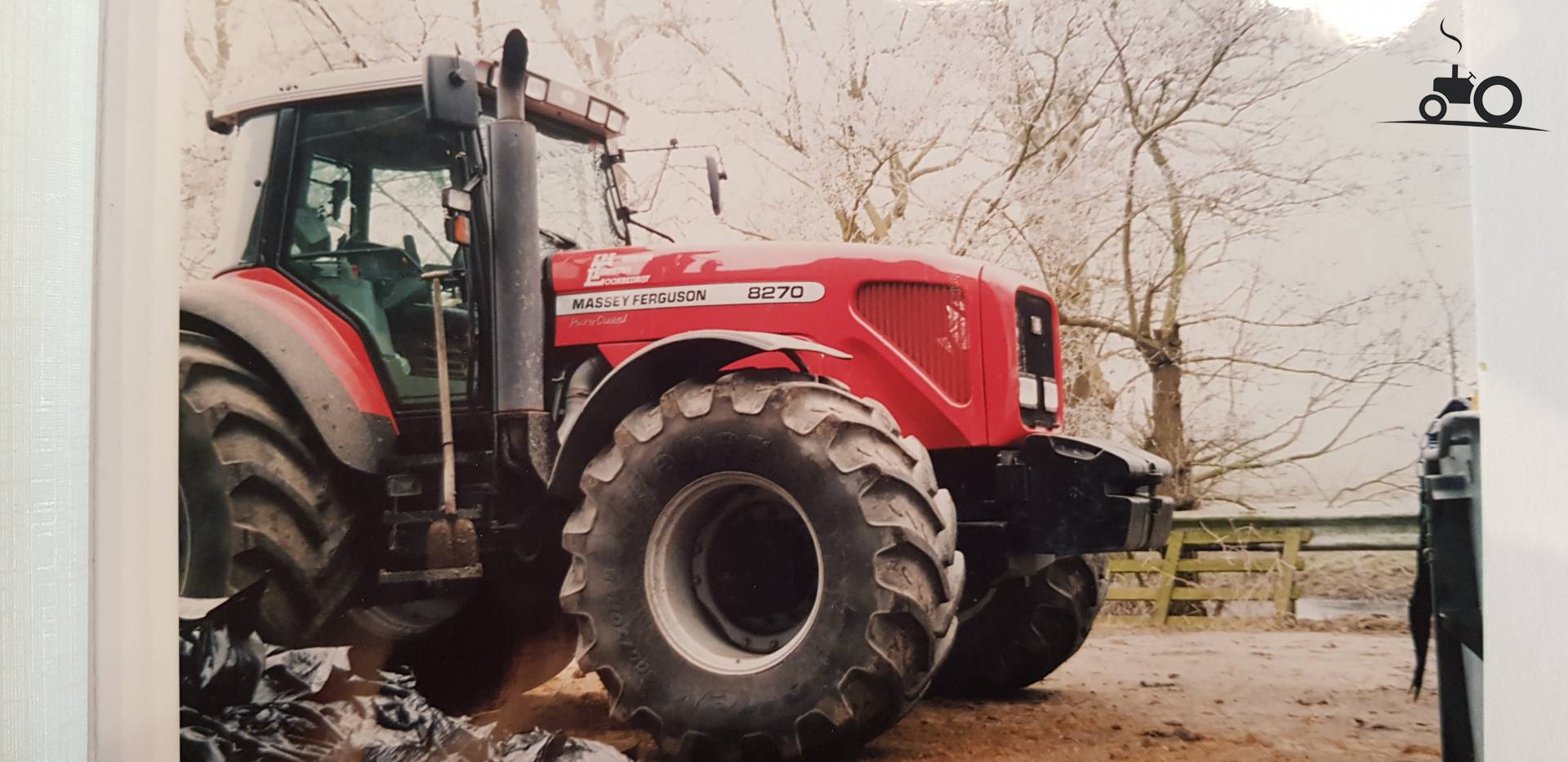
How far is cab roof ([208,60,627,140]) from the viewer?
190cm

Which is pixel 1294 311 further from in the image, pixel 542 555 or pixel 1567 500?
pixel 542 555

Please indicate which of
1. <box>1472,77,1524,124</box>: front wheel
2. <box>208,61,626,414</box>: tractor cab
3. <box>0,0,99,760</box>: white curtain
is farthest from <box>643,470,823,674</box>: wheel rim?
<box>1472,77,1524,124</box>: front wheel

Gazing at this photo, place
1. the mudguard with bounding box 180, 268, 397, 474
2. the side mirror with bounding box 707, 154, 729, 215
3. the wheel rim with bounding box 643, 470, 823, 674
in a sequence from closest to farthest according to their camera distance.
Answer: the wheel rim with bounding box 643, 470, 823, 674, the side mirror with bounding box 707, 154, 729, 215, the mudguard with bounding box 180, 268, 397, 474

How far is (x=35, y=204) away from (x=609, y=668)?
1332mm

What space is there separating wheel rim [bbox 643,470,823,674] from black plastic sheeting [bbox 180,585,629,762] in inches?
20.5

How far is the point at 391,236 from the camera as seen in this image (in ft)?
6.52

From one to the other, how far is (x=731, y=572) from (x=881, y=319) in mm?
479

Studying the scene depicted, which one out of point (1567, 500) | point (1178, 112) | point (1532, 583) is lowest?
point (1532, 583)

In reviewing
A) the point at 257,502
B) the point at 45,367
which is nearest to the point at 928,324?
the point at 257,502

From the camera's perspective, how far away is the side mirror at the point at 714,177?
185cm

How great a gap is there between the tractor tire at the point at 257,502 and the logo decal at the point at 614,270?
0.59 meters

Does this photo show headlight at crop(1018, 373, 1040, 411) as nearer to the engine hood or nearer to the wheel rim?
the engine hood

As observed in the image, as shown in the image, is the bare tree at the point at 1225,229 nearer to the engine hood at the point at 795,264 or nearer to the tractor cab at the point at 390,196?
the engine hood at the point at 795,264

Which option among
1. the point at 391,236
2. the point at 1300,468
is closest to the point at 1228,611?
the point at 1300,468
